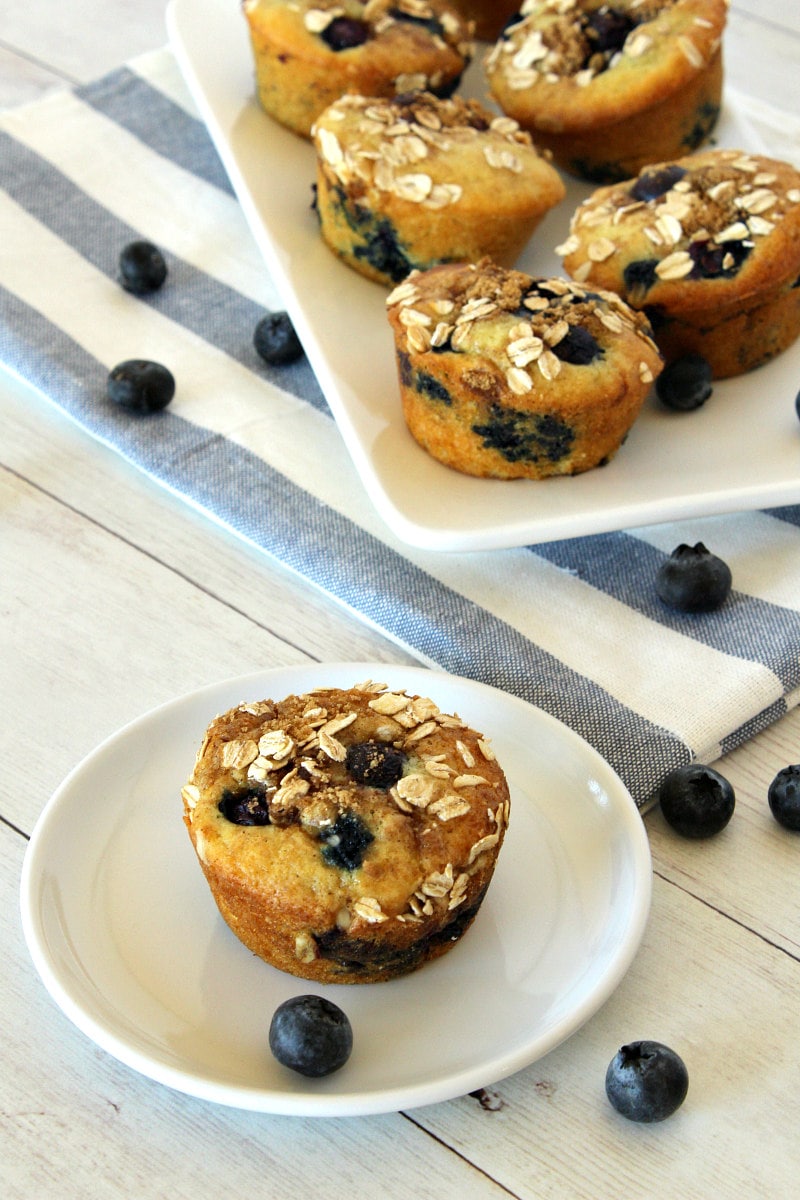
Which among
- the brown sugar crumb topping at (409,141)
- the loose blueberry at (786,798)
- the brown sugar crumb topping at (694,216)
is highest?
the brown sugar crumb topping at (409,141)

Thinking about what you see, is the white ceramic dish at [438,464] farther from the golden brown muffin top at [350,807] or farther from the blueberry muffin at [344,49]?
the golden brown muffin top at [350,807]

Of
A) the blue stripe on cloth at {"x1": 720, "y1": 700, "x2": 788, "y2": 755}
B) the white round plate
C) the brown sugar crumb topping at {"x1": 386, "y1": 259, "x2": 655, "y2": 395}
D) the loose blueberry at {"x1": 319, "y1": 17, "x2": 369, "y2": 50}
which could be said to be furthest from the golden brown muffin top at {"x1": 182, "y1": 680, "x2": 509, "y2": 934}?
the loose blueberry at {"x1": 319, "y1": 17, "x2": 369, "y2": 50}

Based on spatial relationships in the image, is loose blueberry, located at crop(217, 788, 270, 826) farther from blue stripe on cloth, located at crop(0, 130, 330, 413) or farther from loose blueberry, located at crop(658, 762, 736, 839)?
blue stripe on cloth, located at crop(0, 130, 330, 413)

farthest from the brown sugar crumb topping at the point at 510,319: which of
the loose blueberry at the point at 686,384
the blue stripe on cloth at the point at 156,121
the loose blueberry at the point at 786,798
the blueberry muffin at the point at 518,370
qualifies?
the blue stripe on cloth at the point at 156,121

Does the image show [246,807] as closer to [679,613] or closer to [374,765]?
[374,765]

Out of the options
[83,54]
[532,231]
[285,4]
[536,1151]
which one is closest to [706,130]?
[532,231]

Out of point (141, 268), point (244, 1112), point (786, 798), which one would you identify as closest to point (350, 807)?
point (244, 1112)
